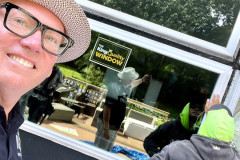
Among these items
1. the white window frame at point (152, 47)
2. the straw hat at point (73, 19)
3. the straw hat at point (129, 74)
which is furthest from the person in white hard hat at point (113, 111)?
the straw hat at point (73, 19)

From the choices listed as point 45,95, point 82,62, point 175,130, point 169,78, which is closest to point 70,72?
point 82,62

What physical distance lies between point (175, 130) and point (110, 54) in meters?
1.30

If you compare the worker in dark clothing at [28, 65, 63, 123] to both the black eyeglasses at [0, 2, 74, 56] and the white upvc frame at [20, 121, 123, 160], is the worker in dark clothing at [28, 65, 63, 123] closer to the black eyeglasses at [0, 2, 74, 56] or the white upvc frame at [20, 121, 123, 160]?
the white upvc frame at [20, 121, 123, 160]

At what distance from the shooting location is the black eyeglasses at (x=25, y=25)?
1.20m

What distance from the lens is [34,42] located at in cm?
123

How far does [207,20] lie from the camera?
124 inches

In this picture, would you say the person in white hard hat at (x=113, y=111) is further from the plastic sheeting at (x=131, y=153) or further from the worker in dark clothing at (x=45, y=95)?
the worker in dark clothing at (x=45, y=95)

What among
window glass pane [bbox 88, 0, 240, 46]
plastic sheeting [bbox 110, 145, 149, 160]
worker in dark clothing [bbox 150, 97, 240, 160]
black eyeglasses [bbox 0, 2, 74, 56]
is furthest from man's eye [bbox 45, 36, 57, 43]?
plastic sheeting [bbox 110, 145, 149, 160]

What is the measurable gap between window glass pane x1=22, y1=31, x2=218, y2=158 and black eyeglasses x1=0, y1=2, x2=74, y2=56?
6.50 ft

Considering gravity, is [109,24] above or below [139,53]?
above

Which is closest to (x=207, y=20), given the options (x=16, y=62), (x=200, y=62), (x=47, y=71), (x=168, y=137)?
(x=200, y=62)

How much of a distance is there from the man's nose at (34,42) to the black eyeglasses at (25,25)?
0.01 m

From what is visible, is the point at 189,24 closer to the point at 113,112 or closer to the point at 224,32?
the point at 224,32

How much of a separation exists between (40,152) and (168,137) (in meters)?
1.68
